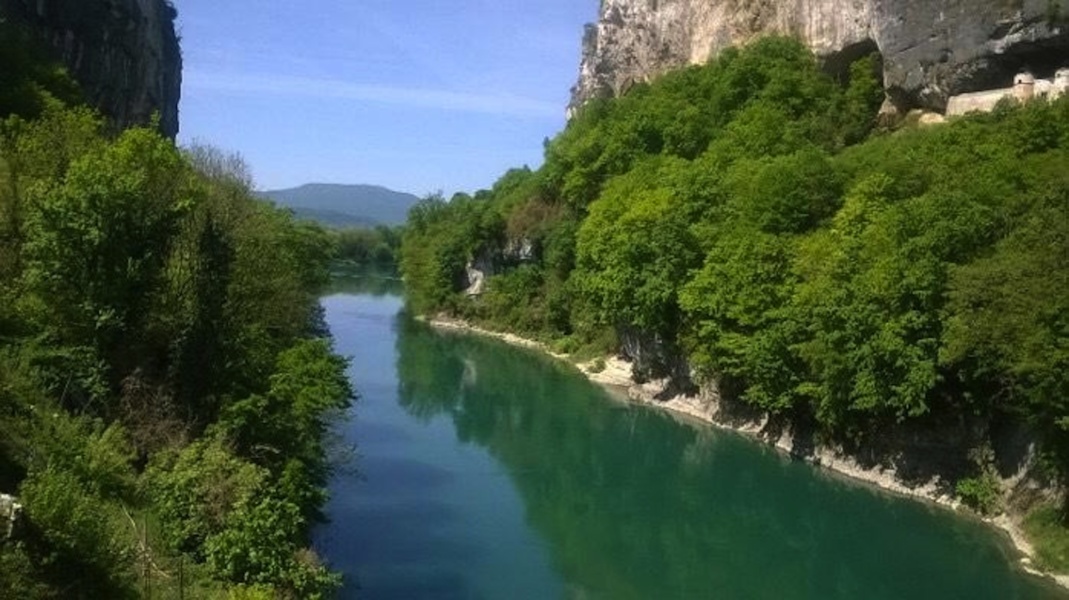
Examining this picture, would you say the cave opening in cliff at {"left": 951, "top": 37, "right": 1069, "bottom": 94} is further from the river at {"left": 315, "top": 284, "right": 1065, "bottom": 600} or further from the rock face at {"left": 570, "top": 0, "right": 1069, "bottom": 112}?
the river at {"left": 315, "top": 284, "right": 1065, "bottom": 600}

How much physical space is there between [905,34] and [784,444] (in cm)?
1909

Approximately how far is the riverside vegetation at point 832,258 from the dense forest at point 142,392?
44.5 ft

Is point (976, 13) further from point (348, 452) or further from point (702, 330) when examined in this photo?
point (348, 452)

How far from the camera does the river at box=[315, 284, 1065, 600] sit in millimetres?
19922

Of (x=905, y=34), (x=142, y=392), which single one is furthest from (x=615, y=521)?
(x=905, y=34)

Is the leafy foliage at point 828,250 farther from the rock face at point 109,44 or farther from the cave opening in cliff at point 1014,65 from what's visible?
the rock face at point 109,44

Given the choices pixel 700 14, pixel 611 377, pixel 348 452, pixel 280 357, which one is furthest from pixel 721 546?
pixel 700 14

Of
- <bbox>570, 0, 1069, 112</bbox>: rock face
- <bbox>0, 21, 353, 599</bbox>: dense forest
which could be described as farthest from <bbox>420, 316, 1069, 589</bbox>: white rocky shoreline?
<bbox>570, 0, 1069, 112</bbox>: rock face

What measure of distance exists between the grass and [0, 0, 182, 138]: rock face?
4104cm

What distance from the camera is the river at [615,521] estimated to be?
65.4 feet

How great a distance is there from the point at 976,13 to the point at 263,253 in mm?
26778

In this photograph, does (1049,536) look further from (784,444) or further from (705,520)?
(784,444)

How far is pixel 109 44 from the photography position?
53875mm

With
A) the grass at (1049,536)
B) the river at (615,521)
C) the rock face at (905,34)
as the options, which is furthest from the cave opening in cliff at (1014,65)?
the grass at (1049,536)
